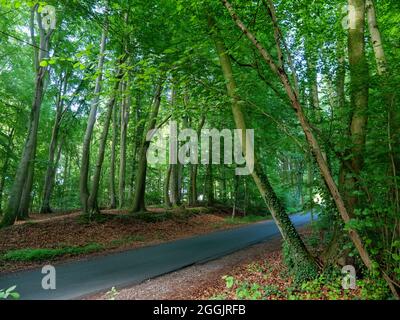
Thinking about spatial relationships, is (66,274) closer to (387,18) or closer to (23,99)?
(387,18)

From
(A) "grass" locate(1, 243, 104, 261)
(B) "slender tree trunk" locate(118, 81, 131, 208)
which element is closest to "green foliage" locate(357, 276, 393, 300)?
(A) "grass" locate(1, 243, 104, 261)

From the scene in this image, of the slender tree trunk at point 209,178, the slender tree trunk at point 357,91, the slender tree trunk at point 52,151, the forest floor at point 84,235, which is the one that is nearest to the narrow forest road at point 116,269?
the forest floor at point 84,235

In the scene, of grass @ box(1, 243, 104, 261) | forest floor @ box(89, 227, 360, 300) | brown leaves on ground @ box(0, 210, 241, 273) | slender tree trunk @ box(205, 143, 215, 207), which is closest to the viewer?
forest floor @ box(89, 227, 360, 300)

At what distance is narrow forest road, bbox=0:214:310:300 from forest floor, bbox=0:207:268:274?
3.14 ft

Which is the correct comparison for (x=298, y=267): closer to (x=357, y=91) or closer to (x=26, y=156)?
(x=357, y=91)

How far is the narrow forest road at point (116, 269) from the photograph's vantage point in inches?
255

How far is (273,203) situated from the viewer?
23.4 feet

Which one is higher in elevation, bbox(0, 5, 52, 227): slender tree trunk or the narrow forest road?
bbox(0, 5, 52, 227): slender tree trunk

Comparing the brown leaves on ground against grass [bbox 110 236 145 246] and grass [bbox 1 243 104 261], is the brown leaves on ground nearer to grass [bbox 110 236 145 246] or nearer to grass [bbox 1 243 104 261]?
grass [bbox 110 236 145 246]

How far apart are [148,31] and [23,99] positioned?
1189cm

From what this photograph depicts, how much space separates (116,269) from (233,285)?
350 centimetres

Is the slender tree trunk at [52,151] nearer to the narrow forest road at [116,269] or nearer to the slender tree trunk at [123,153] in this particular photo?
the slender tree trunk at [123,153]

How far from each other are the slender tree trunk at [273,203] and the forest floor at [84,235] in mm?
6646

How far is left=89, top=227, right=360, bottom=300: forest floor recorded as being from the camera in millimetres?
5503
